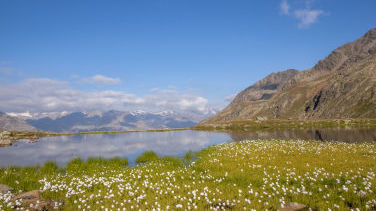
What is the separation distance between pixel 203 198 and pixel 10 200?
8.97 meters

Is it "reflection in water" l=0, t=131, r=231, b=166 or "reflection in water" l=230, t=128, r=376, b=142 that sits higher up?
"reflection in water" l=230, t=128, r=376, b=142

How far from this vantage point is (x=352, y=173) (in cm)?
1434

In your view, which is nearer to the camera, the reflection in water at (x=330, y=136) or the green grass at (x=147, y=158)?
the green grass at (x=147, y=158)

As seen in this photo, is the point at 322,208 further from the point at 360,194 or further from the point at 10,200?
the point at 10,200

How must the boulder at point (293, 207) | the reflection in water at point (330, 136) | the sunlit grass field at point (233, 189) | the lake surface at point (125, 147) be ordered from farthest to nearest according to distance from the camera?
the reflection in water at point (330, 136)
the lake surface at point (125, 147)
the sunlit grass field at point (233, 189)
the boulder at point (293, 207)

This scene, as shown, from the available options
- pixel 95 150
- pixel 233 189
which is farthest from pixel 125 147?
pixel 233 189

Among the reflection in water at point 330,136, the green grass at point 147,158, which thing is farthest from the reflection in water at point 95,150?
the reflection in water at point 330,136

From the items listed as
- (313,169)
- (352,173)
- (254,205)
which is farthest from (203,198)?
(352,173)

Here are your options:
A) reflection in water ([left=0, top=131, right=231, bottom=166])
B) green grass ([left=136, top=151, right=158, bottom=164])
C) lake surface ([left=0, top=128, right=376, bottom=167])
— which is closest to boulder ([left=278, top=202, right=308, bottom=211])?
green grass ([left=136, top=151, right=158, bottom=164])

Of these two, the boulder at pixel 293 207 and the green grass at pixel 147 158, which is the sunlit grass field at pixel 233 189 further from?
the green grass at pixel 147 158

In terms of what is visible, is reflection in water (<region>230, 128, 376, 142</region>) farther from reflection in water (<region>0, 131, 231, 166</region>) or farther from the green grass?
the green grass

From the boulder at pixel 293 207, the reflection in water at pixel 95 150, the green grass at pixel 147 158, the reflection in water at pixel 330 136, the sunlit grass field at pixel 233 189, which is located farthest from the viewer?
the reflection in water at pixel 330 136

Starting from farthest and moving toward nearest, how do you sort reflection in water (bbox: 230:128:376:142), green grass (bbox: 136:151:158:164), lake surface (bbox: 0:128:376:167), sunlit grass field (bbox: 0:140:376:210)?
reflection in water (bbox: 230:128:376:142) < lake surface (bbox: 0:128:376:167) < green grass (bbox: 136:151:158:164) < sunlit grass field (bbox: 0:140:376:210)

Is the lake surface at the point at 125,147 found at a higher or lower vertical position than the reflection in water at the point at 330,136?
lower
